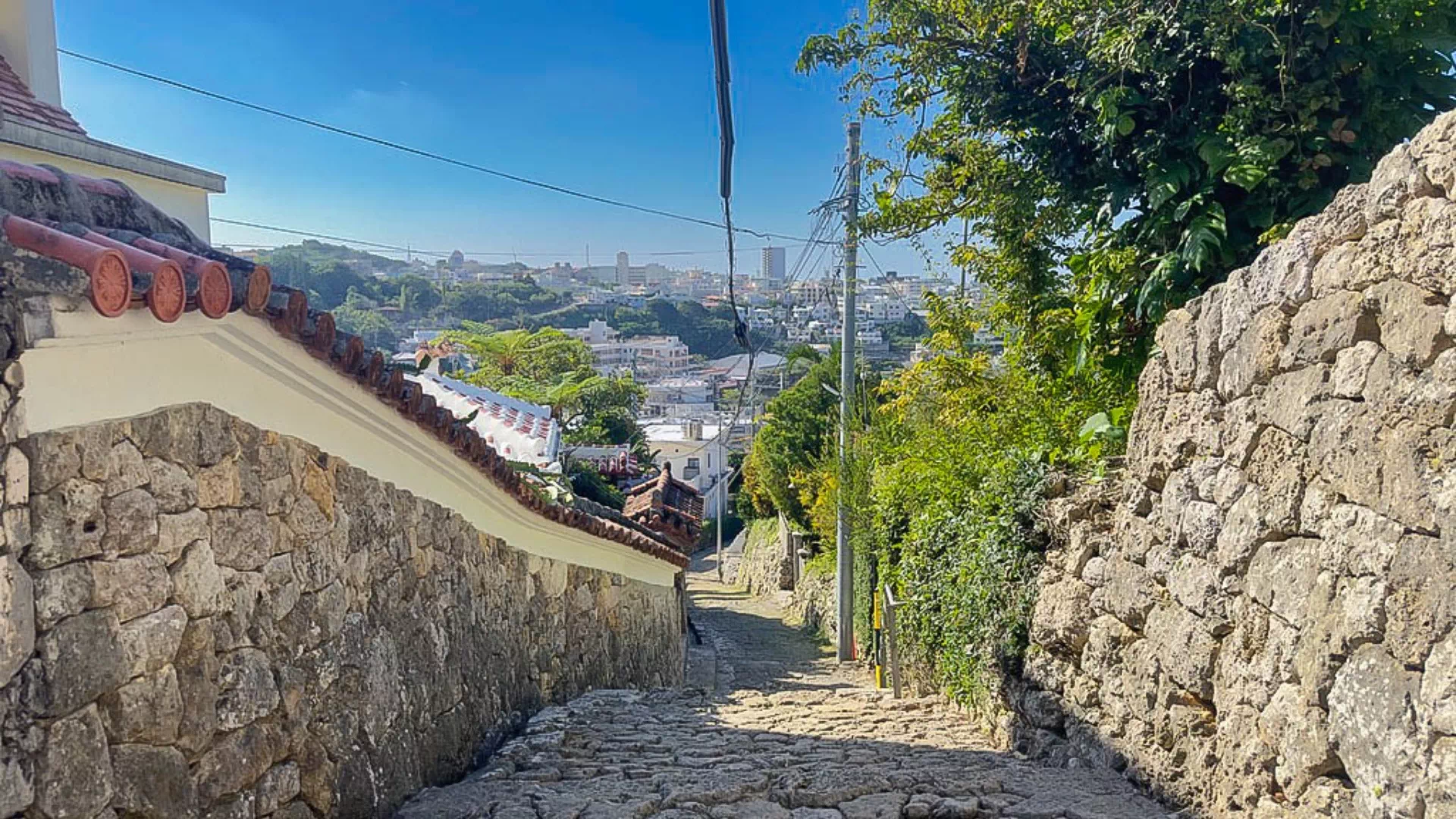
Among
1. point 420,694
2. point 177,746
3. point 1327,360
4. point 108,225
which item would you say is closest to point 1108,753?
point 1327,360

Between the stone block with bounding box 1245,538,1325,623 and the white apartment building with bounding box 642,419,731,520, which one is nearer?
the stone block with bounding box 1245,538,1325,623

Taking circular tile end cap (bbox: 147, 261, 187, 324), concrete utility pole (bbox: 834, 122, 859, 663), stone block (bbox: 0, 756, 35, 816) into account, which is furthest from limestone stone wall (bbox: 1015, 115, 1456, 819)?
concrete utility pole (bbox: 834, 122, 859, 663)

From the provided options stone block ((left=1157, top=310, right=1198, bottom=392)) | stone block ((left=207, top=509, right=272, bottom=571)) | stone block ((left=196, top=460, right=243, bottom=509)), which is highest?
stone block ((left=1157, top=310, right=1198, bottom=392))

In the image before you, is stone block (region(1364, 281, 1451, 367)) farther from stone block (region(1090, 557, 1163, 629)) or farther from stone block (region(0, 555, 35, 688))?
stone block (region(0, 555, 35, 688))

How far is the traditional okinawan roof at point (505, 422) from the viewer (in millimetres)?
11812

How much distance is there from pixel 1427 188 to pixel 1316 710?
161 cm

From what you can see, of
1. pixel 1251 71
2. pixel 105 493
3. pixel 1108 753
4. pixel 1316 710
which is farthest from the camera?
pixel 1251 71

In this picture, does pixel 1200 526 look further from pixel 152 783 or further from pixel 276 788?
pixel 152 783

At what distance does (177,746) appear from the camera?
2.59m

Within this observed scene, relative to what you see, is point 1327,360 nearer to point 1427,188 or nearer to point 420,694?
point 1427,188

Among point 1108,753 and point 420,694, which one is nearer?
point 420,694

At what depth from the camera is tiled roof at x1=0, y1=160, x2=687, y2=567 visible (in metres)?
2.14

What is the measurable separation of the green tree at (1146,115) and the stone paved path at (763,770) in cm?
255

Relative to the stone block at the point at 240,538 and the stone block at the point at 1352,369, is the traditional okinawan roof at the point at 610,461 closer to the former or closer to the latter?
the stone block at the point at 240,538
